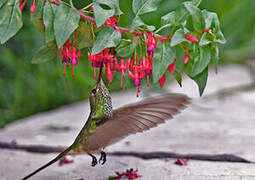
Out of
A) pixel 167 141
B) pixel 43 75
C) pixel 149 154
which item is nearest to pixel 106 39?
pixel 149 154

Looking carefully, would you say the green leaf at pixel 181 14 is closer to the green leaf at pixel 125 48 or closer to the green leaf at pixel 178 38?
the green leaf at pixel 178 38

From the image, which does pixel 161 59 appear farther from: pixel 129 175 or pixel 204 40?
pixel 129 175

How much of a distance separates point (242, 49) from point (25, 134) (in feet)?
12.0

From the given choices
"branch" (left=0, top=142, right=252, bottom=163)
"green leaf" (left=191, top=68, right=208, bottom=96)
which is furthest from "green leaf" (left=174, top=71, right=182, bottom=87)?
"branch" (left=0, top=142, right=252, bottom=163)

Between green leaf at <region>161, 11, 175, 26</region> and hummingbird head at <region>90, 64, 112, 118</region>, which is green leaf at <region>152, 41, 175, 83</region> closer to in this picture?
green leaf at <region>161, 11, 175, 26</region>

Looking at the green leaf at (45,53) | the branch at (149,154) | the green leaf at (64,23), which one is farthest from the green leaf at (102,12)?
the branch at (149,154)

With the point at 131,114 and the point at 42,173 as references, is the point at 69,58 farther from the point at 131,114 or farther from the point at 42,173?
the point at 42,173

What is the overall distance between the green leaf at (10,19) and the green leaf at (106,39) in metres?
0.24

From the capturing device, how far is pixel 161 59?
4.03ft

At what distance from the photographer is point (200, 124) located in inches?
117

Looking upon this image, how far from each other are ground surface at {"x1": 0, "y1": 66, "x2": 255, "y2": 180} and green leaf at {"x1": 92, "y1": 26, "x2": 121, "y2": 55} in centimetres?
79

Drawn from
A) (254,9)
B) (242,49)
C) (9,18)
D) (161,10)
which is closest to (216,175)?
(9,18)

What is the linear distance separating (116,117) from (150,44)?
1.24 feet

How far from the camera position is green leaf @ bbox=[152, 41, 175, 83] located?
47.9 inches
